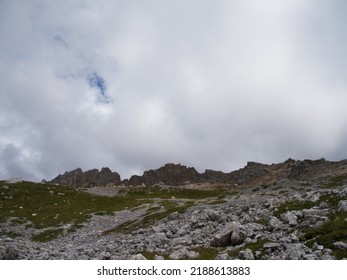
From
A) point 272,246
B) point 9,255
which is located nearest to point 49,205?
point 9,255

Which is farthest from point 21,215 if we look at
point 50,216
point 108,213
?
point 108,213

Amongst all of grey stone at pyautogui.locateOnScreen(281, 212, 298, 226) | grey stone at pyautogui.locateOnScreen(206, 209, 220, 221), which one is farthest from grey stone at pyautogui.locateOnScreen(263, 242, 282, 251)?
grey stone at pyautogui.locateOnScreen(206, 209, 220, 221)

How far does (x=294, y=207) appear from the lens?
28.4m

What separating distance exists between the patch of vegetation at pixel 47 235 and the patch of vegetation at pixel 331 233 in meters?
32.2

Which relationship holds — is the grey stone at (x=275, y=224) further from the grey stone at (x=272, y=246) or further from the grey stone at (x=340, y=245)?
the grey stone at (x=340, y=245)

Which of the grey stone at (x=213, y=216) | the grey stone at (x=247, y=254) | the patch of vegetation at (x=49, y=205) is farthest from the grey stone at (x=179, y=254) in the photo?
the patch of vegetation at (x=49, y=205)

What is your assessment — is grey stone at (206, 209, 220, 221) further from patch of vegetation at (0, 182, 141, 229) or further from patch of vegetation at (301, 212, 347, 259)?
patch of vegetation at (0, 182, 141, 229)

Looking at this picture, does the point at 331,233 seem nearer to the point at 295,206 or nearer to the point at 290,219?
the point at 290,219

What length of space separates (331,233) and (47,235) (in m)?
35.9

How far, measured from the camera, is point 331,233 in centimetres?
1822

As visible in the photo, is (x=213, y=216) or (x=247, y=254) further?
(x=213, y=216)

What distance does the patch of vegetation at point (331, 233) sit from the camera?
17.1 metres

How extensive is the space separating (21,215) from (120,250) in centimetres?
4047
